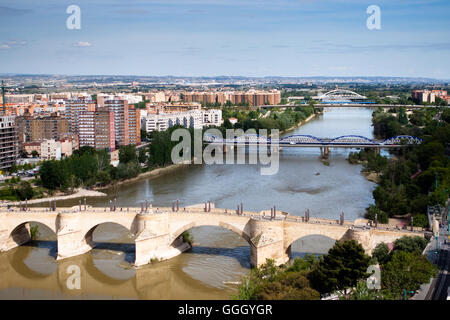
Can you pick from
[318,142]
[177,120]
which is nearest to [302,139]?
[318,142]

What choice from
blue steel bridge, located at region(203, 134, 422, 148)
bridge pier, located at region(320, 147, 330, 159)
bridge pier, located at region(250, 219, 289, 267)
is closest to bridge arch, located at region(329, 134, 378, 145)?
blue steel bridge, located at region(203, 134, 422, 148)

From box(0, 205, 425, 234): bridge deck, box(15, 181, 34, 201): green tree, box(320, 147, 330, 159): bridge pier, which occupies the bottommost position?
box(15, 181, 34, 201): green tree

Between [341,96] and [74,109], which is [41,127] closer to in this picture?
[74,109]

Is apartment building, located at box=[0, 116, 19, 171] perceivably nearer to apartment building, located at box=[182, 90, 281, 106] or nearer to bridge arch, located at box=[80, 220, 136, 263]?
bridge arch, located at box=[80, 220, 136, 263]

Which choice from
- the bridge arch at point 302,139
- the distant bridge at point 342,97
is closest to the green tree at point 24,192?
the bridge arch at point 302,139

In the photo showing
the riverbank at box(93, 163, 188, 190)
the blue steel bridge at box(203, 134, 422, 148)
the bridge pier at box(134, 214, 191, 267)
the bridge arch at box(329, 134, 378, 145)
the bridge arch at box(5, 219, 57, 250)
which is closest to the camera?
the bridge pier at box(134, 214, 191, 267)
